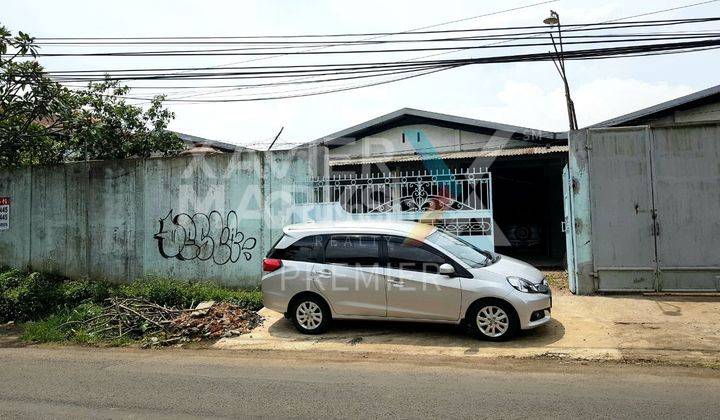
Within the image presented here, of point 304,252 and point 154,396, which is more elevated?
point 304,252

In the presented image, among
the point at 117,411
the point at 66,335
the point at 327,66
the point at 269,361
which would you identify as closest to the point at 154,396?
the point at 117,411

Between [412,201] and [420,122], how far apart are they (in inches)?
365

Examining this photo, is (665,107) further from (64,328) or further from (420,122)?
(64,328)

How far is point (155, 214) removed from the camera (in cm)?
1112

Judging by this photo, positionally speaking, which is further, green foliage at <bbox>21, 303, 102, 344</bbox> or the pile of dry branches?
green foliage at <bbox>21, 303, 102, 344</bbox>

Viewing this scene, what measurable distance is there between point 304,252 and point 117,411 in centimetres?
341

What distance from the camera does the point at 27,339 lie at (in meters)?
8.05

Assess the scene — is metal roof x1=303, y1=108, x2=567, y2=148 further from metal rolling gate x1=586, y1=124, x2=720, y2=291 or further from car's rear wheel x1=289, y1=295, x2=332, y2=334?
car's rear wheel x1=289, y1=295, x2=332, y2=334

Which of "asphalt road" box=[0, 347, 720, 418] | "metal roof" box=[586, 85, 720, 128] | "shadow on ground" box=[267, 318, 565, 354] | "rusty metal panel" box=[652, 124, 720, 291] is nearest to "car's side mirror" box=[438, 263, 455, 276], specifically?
"shadow on ground" box=[267, 318, 565, 354]

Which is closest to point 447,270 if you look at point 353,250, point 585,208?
point 353,250

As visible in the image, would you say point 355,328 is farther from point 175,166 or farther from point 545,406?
point 175,166

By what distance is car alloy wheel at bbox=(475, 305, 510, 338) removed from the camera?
6535 mm

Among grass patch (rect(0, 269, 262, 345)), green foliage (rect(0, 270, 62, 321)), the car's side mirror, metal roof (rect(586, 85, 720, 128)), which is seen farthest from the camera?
metal roof (rect(586, 85, 720, 128))

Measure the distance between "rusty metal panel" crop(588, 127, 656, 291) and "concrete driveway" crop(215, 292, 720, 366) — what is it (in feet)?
1.59
